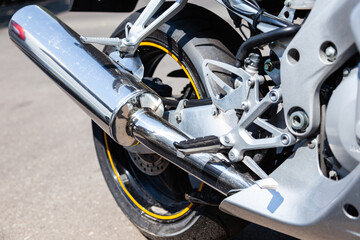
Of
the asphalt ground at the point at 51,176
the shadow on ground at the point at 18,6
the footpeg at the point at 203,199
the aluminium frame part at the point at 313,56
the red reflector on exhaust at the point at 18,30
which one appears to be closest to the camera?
the aluminium frame part at the point at 313,56

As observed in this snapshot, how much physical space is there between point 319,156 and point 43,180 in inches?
74.6

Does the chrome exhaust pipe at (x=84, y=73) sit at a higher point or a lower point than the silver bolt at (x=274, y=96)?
lower

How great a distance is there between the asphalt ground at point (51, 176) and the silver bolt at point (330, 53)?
0.66 metres

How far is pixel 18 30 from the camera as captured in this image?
1851 millimetres

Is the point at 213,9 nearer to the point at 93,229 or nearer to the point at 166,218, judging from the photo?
the point at 166,218

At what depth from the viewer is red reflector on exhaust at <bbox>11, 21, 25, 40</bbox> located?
184 cm

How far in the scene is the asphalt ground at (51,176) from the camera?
87.6 inches

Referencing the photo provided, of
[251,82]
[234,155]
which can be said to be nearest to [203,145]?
[234,155]

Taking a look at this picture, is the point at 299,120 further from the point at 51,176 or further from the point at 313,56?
the point at 51,176

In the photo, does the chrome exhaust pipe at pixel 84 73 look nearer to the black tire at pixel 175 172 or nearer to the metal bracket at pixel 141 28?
the metal bracket at pixel 141 28

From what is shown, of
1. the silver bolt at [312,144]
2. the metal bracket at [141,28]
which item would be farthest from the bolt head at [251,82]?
the metal bracket at [141,28]

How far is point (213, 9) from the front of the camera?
72.4 inches

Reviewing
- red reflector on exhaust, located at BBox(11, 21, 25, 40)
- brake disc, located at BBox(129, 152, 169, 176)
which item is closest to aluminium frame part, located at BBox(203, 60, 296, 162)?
brake disc, located at BBox(129, 152, 169, 176)

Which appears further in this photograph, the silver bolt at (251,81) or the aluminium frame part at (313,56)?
the silver bolt at (251,81)
